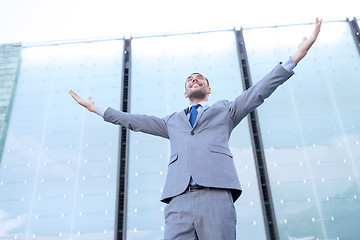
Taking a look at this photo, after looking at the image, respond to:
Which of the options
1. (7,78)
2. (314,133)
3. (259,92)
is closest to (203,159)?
(259,92)

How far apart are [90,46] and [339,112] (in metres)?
4.54

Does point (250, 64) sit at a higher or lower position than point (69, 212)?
higher

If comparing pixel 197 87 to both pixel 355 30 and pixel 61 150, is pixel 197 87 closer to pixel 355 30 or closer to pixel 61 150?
pixel 61 150

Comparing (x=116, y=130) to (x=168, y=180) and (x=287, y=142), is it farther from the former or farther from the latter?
(x=168, y=180)

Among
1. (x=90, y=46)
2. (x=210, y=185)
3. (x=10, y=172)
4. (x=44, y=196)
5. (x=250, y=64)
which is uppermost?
(x=90, y=46)

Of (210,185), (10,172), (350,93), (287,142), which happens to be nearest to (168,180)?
(210,185)

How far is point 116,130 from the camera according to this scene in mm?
5410

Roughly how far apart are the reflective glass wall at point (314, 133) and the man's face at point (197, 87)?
146 inches

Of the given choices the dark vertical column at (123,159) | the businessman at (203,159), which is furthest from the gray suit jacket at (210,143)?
the dark vertical column at (123,159)

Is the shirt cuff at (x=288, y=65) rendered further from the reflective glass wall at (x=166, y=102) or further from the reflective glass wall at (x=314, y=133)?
the reflective glass wall at (x=314, y=133)

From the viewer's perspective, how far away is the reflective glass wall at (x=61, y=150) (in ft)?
15.4

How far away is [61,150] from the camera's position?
5270mm

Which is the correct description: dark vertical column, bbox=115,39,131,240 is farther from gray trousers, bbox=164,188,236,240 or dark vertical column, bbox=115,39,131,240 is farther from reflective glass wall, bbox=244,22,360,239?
gray trousers, bbox=164,188,236,240

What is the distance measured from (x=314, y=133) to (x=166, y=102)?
7.81 ft
